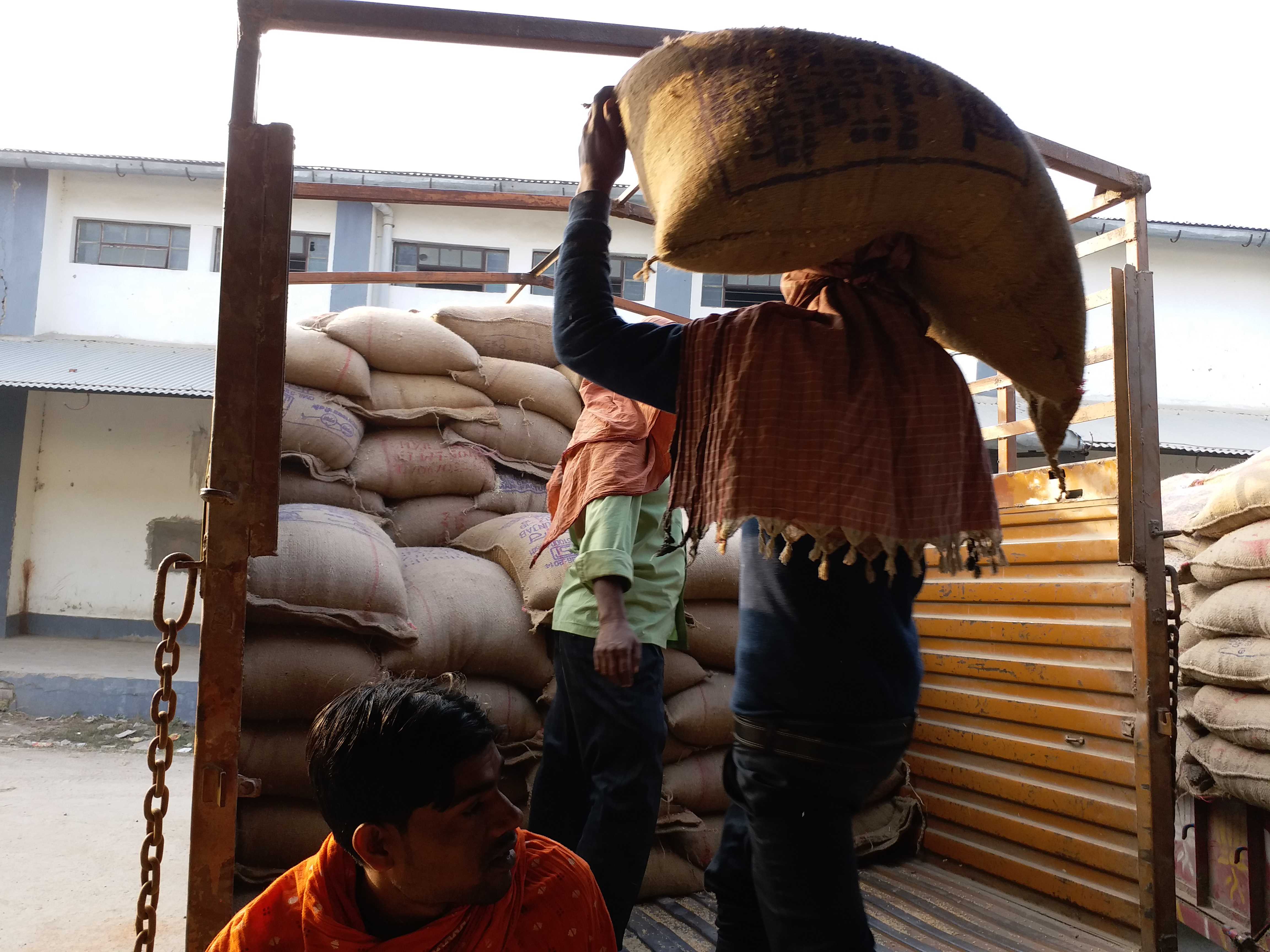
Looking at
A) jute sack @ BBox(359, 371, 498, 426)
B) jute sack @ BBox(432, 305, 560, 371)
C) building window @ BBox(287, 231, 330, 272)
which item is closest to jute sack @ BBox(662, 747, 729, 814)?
jute sack @ BBox(359, 371, 498, 426)

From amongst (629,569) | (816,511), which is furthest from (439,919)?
(629,569)

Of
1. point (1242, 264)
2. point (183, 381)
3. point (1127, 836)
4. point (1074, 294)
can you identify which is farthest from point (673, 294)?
point (1074, 294)

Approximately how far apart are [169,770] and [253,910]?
5.64 meters

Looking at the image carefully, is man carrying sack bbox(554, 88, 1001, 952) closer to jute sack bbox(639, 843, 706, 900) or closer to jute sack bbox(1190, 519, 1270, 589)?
jute sack bbox(639, 843, 706, 900)

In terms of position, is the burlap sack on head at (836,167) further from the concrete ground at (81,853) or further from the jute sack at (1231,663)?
the concrete ground at (81,853)

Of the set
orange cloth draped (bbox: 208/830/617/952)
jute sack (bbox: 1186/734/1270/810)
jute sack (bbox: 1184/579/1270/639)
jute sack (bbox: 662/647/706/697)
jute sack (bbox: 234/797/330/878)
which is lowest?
jute sack (bbox: 234/797/330/878)

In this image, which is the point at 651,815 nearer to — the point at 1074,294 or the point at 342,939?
the point at 342,939

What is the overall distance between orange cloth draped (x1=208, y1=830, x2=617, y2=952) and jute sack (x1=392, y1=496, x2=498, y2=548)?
89.9 inches

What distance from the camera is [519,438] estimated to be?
13.3 ft

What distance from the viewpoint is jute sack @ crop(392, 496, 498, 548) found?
3.68 metres

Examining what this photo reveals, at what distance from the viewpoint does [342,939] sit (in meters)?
1.30

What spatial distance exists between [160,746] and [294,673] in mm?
906

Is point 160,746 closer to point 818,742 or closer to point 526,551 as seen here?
point 818,742

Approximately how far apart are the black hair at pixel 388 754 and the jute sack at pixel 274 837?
134 cm
